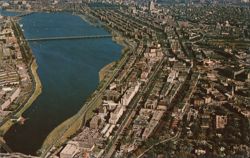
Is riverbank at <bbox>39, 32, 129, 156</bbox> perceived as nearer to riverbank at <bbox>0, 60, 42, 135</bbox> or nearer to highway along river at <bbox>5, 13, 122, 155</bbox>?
highway along river at <bbox>5, 13, 122, 155</bbox>

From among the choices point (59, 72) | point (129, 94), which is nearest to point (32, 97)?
point (129, 94)

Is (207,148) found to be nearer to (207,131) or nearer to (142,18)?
(207,131)

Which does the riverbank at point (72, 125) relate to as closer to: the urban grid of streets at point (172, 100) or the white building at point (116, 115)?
the urban grid of streets at point (172, 100)

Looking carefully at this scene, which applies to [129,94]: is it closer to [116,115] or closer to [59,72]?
[116,115]

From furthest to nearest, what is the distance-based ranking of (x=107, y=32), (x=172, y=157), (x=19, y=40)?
(x=107, y=32)
(x=19, y=40)
(x=172, y=157)

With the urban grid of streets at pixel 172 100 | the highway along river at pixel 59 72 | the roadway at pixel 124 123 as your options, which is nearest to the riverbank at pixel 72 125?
the urban grid of streets at pixel 172 100

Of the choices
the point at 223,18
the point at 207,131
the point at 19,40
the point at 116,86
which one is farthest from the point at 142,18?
the point at 207,131
